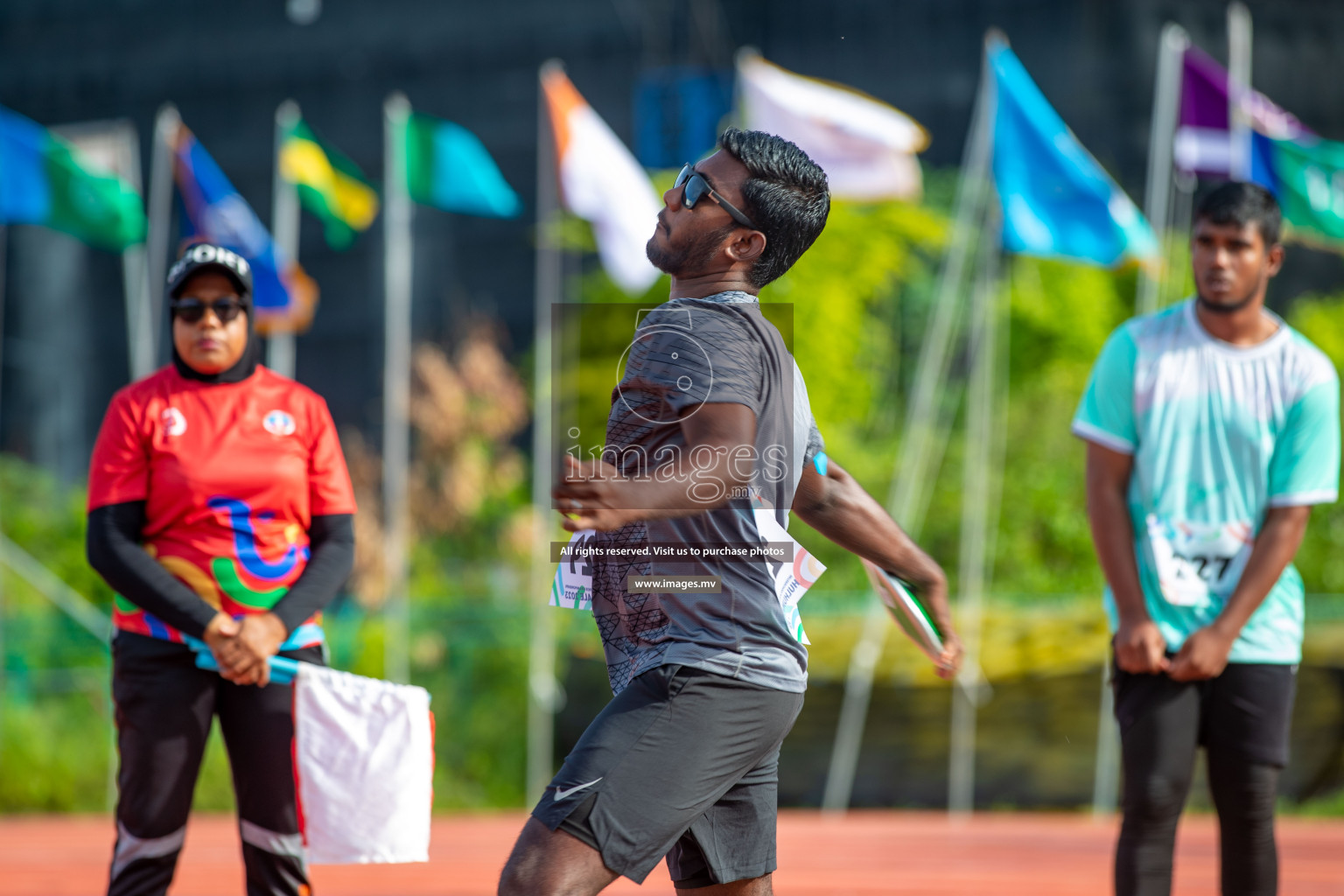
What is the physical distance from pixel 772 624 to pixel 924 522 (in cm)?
1026

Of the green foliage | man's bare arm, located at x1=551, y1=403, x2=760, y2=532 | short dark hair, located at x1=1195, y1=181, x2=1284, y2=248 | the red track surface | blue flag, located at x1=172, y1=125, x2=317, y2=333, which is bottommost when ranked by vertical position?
the red track surface

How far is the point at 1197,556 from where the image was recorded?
3340 millimetres

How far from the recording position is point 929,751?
28.6 feet

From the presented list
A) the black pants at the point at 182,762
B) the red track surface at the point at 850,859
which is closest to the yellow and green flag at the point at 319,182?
the red track surface at the point at 850,859

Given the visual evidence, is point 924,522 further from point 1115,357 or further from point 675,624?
point 675,624

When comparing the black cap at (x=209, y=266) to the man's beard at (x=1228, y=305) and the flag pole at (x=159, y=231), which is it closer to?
the man's beard at (x=1228, y=305)

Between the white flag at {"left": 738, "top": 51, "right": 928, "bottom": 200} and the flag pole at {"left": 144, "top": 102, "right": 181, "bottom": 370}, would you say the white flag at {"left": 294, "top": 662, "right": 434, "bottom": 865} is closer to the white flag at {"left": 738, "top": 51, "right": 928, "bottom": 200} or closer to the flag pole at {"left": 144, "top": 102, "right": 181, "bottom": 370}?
the white flag at {"left": 738, "top": 51, "right": 928, "bottom": 200}

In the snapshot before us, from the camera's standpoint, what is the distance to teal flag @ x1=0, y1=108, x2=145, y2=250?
809cm

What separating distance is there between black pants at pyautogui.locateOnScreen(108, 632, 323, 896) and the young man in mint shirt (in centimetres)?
198

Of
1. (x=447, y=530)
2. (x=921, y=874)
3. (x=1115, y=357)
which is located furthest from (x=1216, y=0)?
(x=1115, y=357)

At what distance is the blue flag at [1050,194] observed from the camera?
7711 mm

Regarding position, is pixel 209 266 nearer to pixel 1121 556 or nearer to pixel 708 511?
pixel 708 511

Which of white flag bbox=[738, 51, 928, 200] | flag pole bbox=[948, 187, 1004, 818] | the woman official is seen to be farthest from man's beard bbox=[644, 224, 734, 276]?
white flag bbox=[738, 51, 928, 200]

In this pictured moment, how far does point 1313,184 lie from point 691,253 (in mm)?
6221
